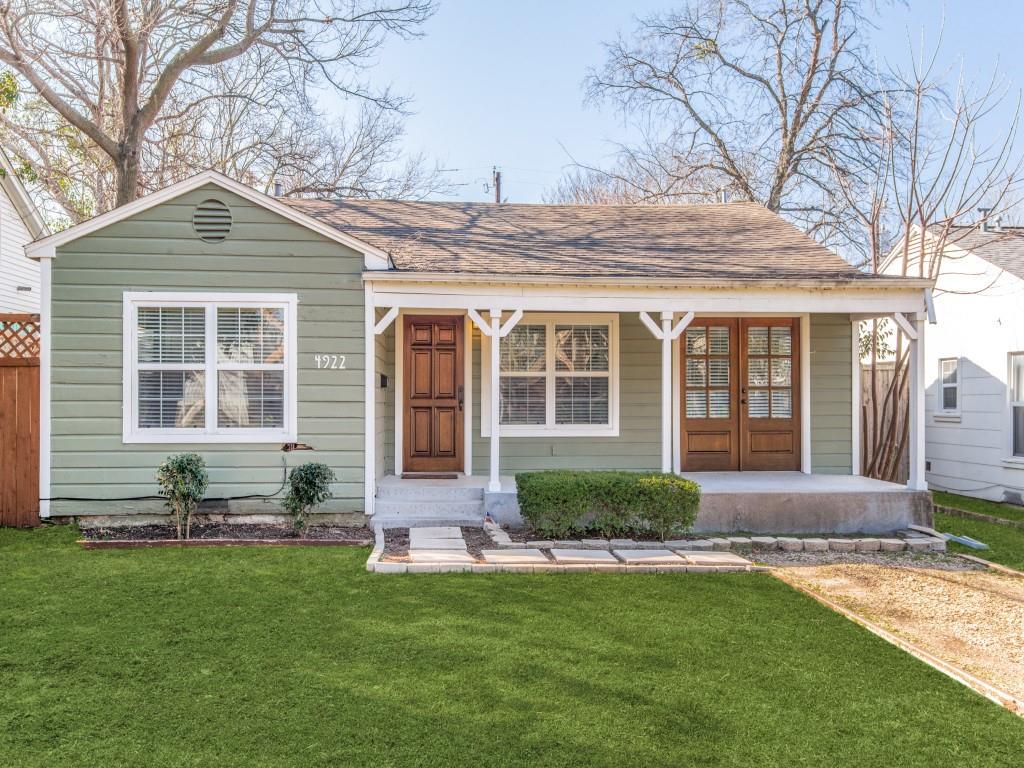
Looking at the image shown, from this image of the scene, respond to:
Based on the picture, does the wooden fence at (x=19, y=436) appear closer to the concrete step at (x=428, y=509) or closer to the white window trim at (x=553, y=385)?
the concrete step at (x=428, y=509)

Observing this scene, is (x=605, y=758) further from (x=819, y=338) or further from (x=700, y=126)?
(x=700, y=126)

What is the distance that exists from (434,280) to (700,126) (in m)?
13.7

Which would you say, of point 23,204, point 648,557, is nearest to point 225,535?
point 648,557

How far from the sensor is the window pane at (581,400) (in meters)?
9.38

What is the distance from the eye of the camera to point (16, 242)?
14.2 metres

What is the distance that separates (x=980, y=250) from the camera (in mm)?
11227

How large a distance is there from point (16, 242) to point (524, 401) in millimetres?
11518

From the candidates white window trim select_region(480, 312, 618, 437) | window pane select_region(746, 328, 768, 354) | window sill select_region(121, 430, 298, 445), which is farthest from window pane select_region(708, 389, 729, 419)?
Answer: window sill select_region(121, 430, 298, 445)

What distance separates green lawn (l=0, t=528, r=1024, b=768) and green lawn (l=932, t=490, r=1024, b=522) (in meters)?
5.87

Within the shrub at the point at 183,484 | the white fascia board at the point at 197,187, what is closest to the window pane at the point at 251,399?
the shrub at the point at 183,484

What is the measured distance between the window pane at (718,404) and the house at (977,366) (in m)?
4.09

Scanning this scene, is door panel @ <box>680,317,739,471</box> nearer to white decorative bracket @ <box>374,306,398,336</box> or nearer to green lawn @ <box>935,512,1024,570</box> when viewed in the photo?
green lawn @ <box>935,512,1024,570</box>

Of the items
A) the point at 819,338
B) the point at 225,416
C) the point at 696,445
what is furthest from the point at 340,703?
the point at 819,338

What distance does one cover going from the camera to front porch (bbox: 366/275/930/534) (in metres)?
7.97
